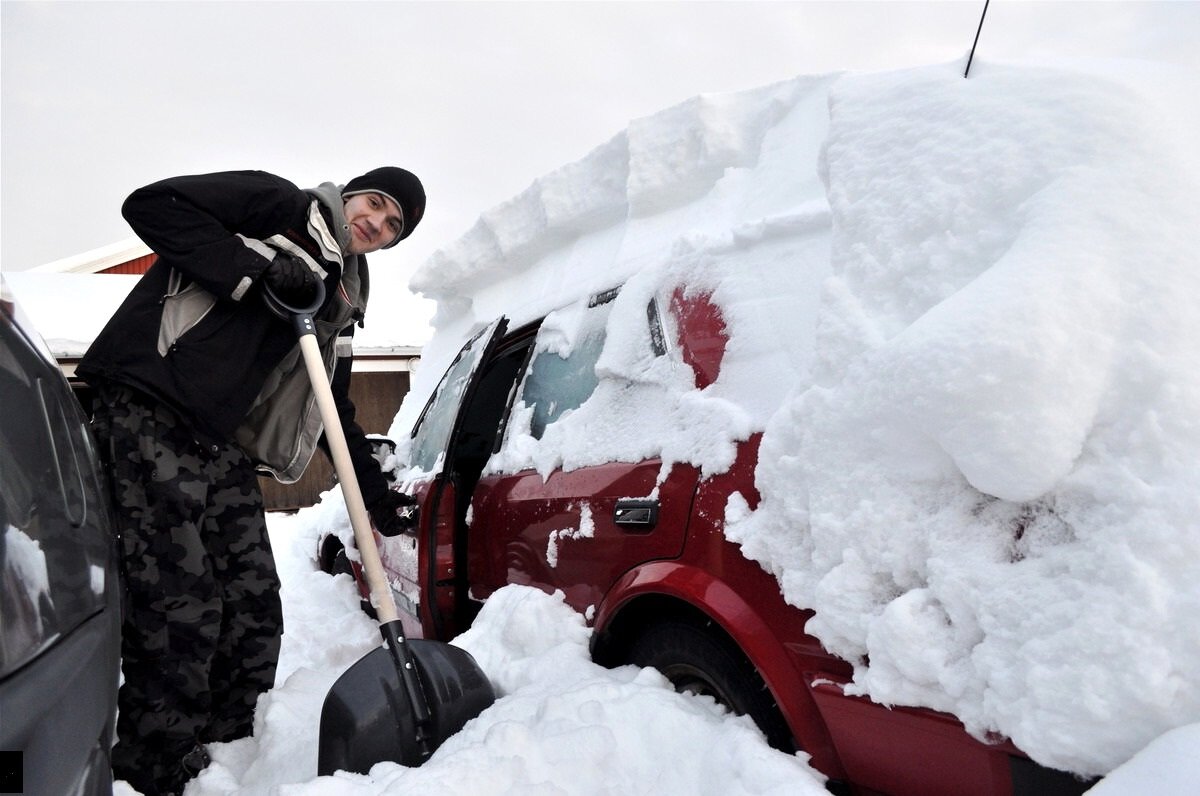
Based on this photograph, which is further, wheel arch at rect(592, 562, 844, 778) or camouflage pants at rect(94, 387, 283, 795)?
camouflage pants at rect(94, 387, 283, 795)

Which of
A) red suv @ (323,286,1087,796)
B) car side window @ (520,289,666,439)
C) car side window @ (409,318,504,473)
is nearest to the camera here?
red suv @ (323,286,1087,796)

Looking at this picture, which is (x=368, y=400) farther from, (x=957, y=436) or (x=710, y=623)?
(x=957, y=436)

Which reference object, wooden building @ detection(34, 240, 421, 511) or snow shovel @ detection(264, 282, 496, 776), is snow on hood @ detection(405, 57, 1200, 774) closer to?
snow shovel @ detection(264, 282, 496, 776)

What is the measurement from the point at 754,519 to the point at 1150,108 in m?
1.10

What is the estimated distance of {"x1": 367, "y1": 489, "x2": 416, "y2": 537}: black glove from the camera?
3.10 m

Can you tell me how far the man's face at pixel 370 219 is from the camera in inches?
105

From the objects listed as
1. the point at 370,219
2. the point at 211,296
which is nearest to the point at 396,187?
the point at 370,219

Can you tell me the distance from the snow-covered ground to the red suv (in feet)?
0.19

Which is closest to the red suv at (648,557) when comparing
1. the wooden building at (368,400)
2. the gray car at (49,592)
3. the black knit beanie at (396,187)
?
the black knit beanie at (396,187)

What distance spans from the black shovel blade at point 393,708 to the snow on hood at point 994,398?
0.99m

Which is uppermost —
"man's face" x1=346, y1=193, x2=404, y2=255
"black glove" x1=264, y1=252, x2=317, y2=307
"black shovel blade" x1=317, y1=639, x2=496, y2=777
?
"man's face" x1=346, y1=193, x2=404, y2=255

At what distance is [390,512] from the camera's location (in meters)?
3.13

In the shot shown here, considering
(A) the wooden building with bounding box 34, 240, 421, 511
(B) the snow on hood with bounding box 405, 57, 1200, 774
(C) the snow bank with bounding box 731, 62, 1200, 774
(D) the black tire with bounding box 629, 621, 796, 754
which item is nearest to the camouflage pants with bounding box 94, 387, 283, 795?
(D) the black tire with bounding box 629, 621, 796, 754

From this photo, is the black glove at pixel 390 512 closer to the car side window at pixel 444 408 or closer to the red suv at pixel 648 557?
the red suv at pixel 648 557
